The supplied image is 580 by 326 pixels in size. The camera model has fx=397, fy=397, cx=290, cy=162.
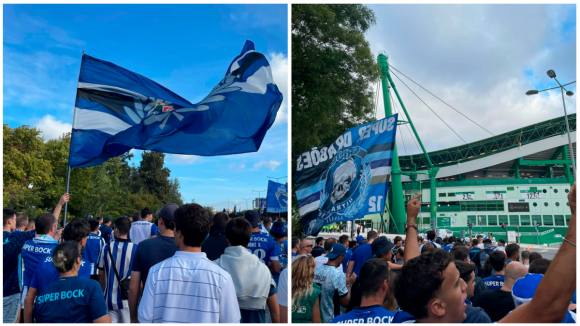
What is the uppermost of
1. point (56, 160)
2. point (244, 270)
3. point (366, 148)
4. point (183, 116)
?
point (56, 160)

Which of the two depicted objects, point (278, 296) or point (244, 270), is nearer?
Answer: point (244, 270)

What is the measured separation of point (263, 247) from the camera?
5.47 meters

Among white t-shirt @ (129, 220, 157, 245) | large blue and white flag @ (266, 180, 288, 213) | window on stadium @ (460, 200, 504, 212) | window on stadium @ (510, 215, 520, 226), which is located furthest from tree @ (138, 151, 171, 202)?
white t-shirt @ (129, 220, 157, 245)

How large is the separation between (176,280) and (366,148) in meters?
3.91

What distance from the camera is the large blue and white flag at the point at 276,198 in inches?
882

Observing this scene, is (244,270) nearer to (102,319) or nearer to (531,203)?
(102,319)

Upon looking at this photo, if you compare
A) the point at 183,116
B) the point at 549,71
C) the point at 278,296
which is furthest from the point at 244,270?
the point at 549,71

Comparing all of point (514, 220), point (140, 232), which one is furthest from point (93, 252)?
point (514, 220)

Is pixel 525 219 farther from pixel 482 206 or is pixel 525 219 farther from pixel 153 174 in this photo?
pixel 153 174

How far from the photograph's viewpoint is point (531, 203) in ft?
177

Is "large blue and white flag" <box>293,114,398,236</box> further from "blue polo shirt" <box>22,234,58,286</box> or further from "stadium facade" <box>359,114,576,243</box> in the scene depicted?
"stadium facade" <box>359,114,576,243</box>

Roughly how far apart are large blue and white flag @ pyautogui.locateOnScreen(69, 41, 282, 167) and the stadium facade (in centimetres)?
4854

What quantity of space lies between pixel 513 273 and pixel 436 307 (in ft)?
8.28

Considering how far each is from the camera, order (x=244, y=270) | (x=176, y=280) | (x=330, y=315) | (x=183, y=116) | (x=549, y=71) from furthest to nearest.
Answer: (x=549, y=71), (x=183, y=116), (x=330, y=315), (x=244, y=270), (x=176, y=280)
